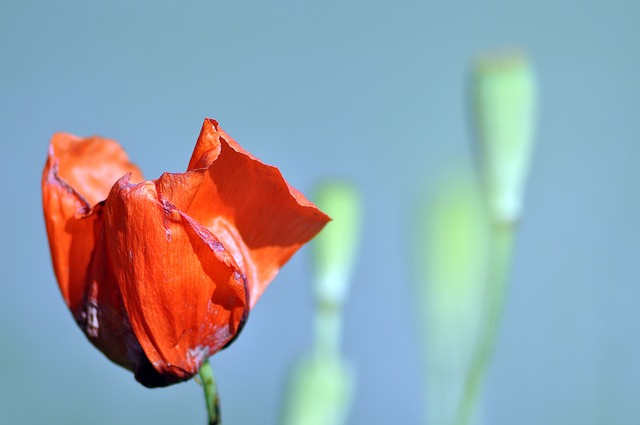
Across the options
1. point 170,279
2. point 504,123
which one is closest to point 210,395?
point 170,279

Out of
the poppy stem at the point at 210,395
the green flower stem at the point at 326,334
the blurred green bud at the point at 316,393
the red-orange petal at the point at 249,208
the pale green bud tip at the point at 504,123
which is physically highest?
the pale green bud tip at the point at 504,123

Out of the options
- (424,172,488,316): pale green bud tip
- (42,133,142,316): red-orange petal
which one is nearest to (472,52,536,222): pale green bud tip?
(424,172,488,316): pale green bud tip

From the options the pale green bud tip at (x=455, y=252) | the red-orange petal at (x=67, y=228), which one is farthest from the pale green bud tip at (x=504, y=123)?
the red-orange petal at (x=67, y=228)

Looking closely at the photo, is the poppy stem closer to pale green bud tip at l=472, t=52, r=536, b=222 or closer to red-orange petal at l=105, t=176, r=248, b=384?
red-orange petal at l=105, t=176, r=248, b=384

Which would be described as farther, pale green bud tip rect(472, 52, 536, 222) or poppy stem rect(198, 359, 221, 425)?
pale green bud tip rect(472, 52, 536, 222)

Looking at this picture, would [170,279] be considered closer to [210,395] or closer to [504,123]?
[210,395]

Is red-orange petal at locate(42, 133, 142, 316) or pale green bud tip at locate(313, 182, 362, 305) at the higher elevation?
pale green bud tip at locate(313, 182, 362, 305)

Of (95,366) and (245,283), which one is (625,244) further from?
(245,283)

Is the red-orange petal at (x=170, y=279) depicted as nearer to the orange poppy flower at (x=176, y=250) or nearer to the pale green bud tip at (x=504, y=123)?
the orange poppy flower at (x=176, y=250)
